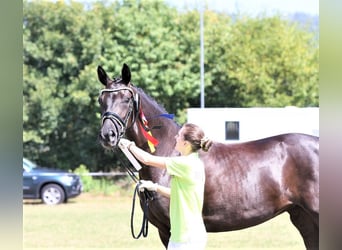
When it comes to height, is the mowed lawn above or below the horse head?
below

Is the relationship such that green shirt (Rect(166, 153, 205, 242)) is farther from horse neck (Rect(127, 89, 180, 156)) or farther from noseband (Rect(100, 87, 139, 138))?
horse neck (Rect(127, 89, 180, 156))

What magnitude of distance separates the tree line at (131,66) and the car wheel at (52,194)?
16.3 feet

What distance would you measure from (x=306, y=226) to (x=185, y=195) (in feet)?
9.50

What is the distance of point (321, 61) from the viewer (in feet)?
10.7

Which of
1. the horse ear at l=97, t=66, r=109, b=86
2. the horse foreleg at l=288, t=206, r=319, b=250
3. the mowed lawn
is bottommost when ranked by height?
the mowed lawn

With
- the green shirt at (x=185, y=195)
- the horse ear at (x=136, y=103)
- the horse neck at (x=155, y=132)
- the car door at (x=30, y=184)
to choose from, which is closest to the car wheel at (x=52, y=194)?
the car door at (x=30, y=184)

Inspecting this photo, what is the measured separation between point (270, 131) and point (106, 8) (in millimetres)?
11404

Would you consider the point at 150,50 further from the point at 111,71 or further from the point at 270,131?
the point at 270,131

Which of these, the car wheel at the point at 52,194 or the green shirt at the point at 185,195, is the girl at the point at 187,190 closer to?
the green shirt at the point at 185,195

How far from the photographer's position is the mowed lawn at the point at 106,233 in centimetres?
1051

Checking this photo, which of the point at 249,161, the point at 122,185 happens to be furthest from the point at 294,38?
the point at 249,161

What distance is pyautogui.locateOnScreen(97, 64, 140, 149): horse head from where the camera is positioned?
5.38 metres

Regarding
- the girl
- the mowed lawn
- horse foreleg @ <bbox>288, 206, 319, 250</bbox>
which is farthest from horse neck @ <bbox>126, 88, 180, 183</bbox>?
the mowed lawn

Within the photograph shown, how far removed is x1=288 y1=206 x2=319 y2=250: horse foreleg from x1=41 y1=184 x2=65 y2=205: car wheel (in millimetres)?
13825
